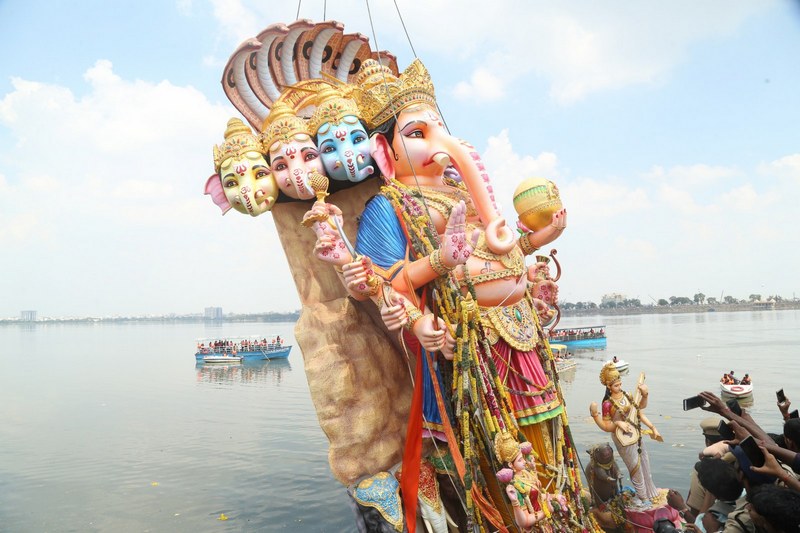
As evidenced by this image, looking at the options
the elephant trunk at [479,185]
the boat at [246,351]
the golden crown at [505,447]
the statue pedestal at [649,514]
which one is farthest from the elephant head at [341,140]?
the boat at [246,351]

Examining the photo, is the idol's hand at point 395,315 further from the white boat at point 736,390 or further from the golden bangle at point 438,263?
the white boat at point 736,390

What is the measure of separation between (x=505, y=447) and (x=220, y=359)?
30049 millimetres

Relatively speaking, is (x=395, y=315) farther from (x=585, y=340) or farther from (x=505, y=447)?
(x=585, y=340)

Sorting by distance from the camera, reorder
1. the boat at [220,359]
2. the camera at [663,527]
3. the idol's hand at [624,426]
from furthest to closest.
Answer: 1. the boat at [220,359]
2. the idol's hand at [624,426]
3. the camera at [663,527]

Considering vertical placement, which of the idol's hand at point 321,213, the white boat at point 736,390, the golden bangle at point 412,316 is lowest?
the white boat at point 736,390

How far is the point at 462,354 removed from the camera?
3398 millimetres

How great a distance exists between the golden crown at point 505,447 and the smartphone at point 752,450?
120cm

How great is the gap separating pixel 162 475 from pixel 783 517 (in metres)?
8.47

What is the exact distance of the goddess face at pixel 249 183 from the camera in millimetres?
4105

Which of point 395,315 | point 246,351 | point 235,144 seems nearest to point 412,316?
point 395,315

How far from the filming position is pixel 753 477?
2402mm

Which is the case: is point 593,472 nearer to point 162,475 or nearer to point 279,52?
point 279,52

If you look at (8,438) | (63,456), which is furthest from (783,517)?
(8,438)

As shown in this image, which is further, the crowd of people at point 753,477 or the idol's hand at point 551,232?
the idol's hand at point 551,232
